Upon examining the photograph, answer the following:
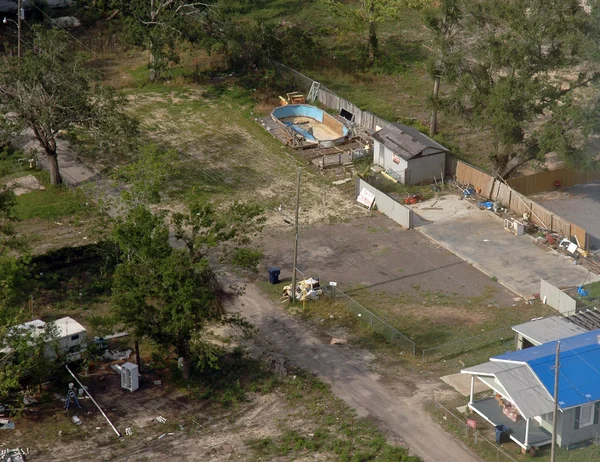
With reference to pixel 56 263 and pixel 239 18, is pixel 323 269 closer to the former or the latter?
pixel 56 263

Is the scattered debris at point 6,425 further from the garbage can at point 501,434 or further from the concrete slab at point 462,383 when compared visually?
the garbage can at point 501,434

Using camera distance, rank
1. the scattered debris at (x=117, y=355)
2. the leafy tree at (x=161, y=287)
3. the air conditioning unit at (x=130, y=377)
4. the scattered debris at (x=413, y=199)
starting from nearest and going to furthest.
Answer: the leafy tree at (x=161, y=287) < the air conditioning unit at (x=130, y=377) < the scattered debris at (x=117, y=355) < the scattered debris at (x=413, y=199)

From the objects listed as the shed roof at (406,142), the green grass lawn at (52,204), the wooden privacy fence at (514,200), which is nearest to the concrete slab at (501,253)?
the wooden privacy fence at (514,200)

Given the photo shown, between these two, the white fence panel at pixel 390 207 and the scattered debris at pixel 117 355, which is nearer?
the scattered debris at pixel 117 355

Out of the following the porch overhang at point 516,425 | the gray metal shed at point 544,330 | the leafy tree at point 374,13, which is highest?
the leafy tree at point 374,13

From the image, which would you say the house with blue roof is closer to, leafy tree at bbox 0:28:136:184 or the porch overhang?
the porch overhang

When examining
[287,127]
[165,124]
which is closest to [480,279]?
[287,127]

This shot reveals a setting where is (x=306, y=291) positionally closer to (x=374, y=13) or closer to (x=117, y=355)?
(x=117, y=355)
